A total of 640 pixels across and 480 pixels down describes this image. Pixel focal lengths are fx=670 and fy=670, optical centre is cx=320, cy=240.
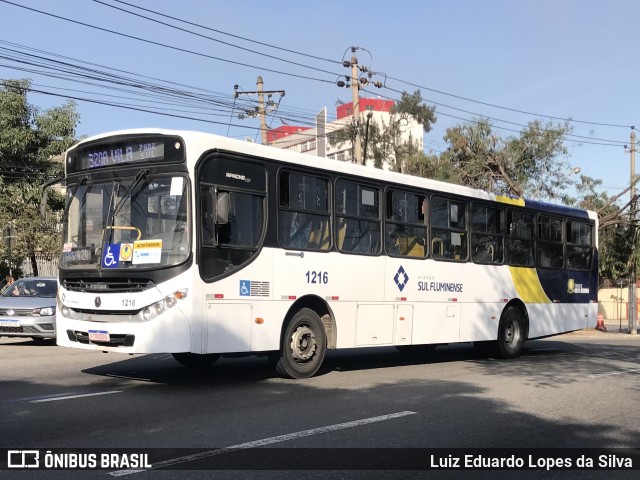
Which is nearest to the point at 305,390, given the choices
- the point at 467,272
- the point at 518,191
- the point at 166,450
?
the point at 166,450

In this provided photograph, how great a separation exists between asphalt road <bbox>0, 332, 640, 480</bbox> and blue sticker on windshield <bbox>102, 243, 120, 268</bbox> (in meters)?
1.64

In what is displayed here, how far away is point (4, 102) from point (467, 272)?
2163cm

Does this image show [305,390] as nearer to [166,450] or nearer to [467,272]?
Result: [166,450]

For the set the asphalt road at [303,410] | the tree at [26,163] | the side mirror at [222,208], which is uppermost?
the tree at [26,163]

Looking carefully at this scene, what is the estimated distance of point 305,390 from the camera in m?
9.17

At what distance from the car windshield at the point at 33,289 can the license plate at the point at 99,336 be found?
7773 millimetres

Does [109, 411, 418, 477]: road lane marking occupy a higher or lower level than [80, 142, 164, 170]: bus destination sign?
lower

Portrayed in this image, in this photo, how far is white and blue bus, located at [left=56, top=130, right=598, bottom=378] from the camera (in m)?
8.54

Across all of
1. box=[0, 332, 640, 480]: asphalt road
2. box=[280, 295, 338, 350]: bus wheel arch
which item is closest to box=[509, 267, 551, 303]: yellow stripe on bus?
box=[0, 332, 640, 480]: asphalt road

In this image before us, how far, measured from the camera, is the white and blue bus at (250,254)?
28.0ft

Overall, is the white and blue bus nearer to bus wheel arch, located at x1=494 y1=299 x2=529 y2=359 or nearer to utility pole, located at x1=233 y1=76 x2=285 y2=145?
bus wheel arch, located at x1=494 y1=299 x2=529 y2=359

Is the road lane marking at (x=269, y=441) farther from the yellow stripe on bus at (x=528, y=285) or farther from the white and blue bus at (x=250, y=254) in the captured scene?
the yellow stripe on bus at (x=528, y=285)

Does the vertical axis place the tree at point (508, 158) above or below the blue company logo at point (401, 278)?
above

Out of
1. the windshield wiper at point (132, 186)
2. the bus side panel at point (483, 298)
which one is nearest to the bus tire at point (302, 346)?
the windshield wiper at point (132, 186)
